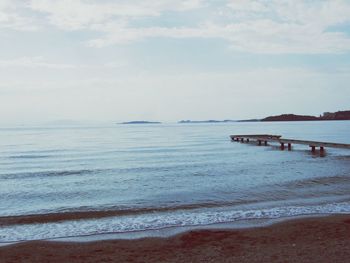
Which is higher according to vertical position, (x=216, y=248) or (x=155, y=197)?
(x=216, y=248)

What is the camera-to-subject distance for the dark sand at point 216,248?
741 cm

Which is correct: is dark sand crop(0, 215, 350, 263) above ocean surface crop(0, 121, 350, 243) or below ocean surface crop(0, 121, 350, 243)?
above

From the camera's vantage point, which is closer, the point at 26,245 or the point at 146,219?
the point at 26,245

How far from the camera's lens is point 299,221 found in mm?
10742

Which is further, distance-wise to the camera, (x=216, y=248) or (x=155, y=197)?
(x=155, y=197)

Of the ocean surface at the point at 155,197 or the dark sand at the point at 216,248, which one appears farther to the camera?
the ocean surface at the point at 155,197

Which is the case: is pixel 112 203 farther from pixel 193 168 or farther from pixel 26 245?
pixel 193 168

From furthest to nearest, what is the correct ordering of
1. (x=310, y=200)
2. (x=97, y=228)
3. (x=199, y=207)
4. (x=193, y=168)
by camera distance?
(x=193, y=168)
(x=310, y=200)
(x=199, y=207)
(x=97, y=228)

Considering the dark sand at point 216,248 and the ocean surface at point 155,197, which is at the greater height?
the dark sand at point 216,248

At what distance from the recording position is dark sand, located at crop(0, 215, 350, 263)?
741 centimetres

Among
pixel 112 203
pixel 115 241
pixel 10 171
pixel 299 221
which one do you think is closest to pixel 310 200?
pixel 299 221

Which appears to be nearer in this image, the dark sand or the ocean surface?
the dark sand

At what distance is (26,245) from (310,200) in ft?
32.0

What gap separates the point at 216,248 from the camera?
8.20m
